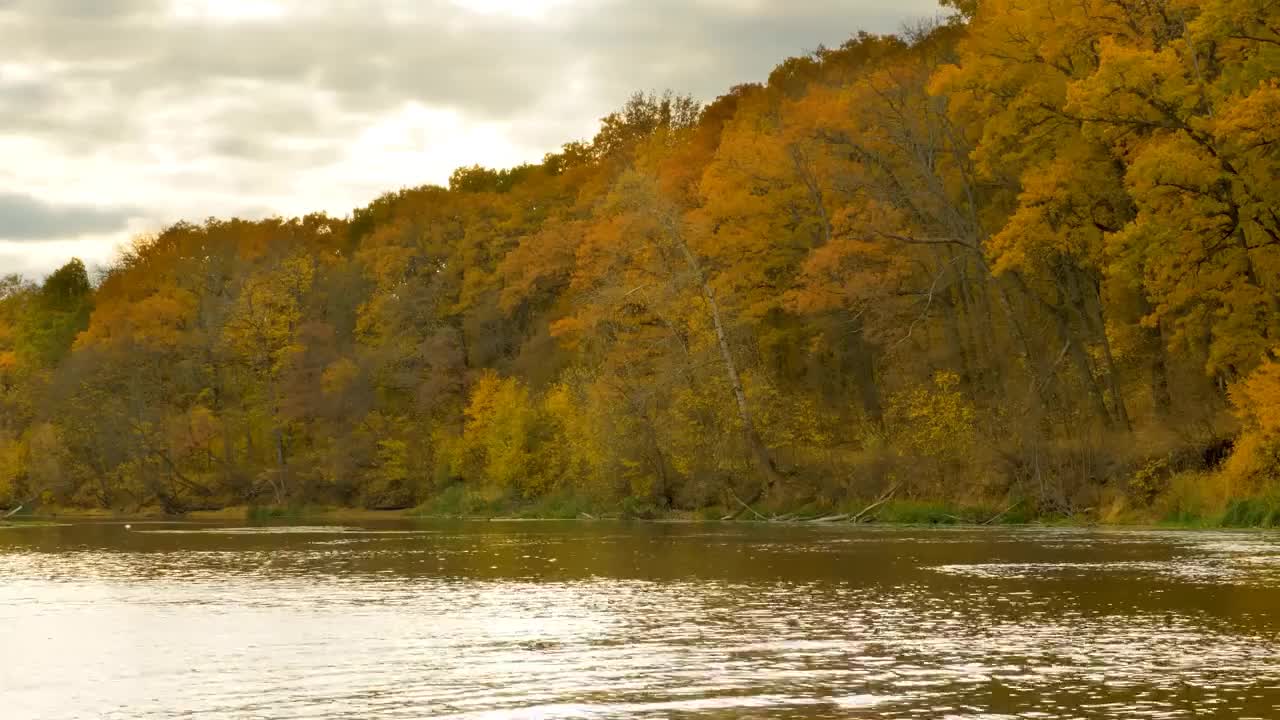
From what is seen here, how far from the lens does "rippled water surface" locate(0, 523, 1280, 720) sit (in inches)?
640

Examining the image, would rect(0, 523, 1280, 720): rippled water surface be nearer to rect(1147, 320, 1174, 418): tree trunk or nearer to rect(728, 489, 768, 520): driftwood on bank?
rect(1147, 320, 1174, 418): tree trunk

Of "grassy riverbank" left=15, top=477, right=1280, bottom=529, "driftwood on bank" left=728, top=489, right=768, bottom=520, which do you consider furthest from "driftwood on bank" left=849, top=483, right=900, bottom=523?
"driftwood on bank" left=728, top=489, right=768, bottom=520

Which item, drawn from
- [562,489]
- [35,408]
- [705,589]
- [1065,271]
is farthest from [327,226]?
[705,589]

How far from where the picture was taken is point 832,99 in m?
62.0

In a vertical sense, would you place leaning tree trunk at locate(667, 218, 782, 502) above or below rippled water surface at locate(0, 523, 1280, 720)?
above

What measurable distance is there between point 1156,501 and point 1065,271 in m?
9.51

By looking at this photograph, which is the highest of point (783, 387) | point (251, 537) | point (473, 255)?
point (473, 255)

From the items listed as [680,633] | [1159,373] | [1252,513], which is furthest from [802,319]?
[680,633]

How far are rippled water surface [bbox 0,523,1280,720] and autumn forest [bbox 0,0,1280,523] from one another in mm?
7912

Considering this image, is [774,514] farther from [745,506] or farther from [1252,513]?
[1252,513]

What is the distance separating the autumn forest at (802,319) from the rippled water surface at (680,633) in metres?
7.91

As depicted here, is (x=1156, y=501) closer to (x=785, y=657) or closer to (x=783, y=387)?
(x=783, y=387)

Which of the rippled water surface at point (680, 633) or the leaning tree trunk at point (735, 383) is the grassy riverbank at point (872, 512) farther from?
the rippled water surface at point (680, 633)

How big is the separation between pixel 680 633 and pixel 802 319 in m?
44.5
